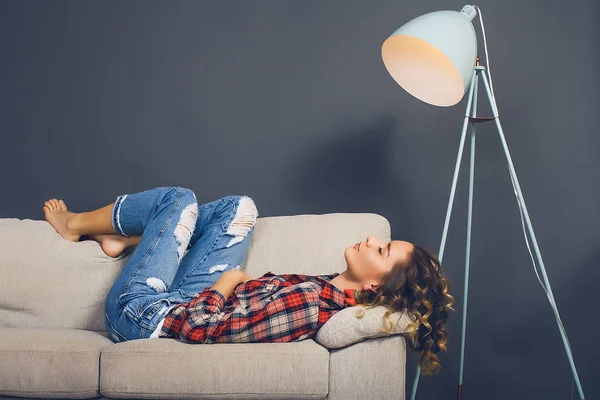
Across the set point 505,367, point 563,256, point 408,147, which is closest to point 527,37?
point 408,147

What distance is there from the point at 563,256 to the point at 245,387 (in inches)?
67.9

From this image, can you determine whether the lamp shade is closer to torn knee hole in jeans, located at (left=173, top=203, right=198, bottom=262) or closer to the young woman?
the young woman

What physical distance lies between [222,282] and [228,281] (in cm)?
2

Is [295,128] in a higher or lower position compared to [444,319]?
higher

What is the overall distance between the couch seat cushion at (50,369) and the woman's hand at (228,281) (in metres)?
0.43

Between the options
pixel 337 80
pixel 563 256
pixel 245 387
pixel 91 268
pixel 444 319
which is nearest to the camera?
pixel 245 387

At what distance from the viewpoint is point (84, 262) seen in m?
2.84

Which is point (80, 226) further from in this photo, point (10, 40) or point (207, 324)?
point (10, 40)

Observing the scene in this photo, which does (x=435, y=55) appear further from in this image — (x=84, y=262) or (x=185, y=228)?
(x=84, y=262)

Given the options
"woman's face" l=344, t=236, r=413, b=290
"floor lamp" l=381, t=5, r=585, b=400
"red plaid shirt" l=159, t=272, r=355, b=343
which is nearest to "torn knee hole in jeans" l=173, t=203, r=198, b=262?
"red plaid shirt" l=159, t=272, r=355, b=343

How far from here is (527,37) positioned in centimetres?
332

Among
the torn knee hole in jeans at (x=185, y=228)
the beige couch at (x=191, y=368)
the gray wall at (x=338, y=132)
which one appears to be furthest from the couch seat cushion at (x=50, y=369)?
the gray wall at (x=338, y=132)

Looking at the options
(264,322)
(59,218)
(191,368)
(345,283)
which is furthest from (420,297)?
(59,218)

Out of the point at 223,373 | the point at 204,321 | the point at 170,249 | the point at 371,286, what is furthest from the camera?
the point at 170,249
